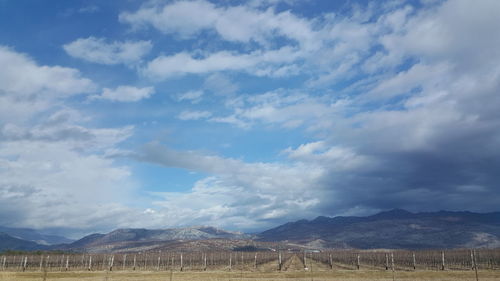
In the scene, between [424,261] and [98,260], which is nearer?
[424,261]

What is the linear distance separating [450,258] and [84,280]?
410 ft

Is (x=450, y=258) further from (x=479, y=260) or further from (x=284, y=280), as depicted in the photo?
(x=284, y=280)

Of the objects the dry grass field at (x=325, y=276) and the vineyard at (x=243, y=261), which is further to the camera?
the vineyard at (x=243, y=261)

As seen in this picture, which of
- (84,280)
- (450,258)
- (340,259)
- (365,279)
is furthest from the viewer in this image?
(340,259)

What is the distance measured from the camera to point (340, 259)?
153m

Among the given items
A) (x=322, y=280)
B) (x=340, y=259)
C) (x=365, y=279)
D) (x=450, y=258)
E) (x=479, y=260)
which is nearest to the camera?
(x=322, y=280)

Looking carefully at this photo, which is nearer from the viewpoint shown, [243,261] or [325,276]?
[325,276]

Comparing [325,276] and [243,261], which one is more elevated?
[325,276]

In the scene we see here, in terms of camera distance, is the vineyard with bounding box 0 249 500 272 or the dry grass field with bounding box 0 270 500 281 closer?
the dry grass field with bounding box 0 270 500 281

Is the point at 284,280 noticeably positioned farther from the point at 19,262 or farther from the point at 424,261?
the point at 19,262

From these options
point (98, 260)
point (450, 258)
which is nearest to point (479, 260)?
point (450, 258)

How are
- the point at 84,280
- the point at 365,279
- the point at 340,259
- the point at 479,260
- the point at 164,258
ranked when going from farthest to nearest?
the point at 164,258
the point at 340,259
the point at 479,260
the point at 84,280
the point at 365,279

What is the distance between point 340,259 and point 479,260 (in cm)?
4561

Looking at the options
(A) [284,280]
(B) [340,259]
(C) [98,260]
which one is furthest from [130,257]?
(A) [284,280]
